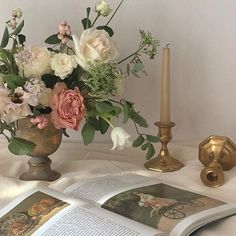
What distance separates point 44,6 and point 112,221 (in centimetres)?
72

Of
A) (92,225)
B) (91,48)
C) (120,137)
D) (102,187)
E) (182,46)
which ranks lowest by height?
(92,225)

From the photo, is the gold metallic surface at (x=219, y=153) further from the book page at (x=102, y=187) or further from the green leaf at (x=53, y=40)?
the green leaf at (x=53, y=40)

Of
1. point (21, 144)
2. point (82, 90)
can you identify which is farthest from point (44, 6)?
point (21, 144)

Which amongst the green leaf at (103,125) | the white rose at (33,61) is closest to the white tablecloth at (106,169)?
the green leaf at (103,125)

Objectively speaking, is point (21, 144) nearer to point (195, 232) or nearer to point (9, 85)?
point (9, 85)

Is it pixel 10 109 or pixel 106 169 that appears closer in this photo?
pixel 10 109

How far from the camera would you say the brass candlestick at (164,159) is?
1.19 metres

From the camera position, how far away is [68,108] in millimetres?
998

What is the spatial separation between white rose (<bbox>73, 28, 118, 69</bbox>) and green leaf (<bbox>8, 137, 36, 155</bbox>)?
0.65ft

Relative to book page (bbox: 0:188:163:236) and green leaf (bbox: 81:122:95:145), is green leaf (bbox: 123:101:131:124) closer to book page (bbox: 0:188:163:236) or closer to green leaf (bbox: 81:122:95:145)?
green leaf (bbox: 81:122:95:145)

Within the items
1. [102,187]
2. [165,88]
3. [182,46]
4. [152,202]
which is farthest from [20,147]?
[182,46]

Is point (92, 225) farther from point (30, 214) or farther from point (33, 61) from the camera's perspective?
point (33, 61)

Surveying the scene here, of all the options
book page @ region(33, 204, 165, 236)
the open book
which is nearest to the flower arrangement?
the open book

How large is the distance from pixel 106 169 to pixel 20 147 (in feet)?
0.83
